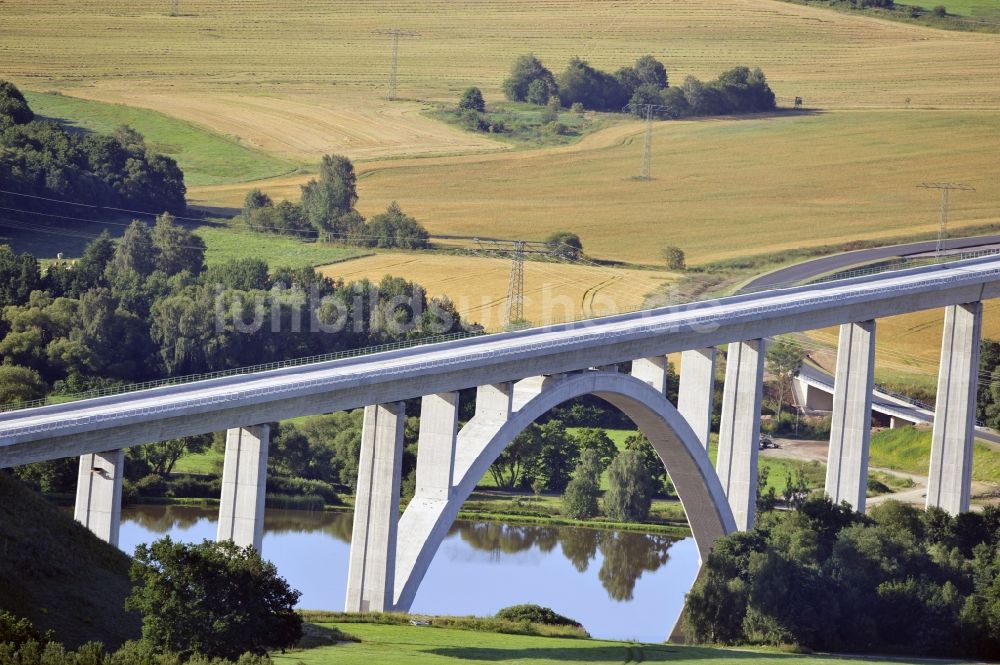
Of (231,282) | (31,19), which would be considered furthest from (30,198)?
(31,19)

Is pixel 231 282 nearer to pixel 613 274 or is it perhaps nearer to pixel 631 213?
pixel 613 274

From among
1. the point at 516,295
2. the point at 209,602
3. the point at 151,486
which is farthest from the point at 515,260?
the point at 209,602

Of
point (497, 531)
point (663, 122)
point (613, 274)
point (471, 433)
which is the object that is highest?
point (663, 122)

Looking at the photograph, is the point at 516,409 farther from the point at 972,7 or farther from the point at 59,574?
the point at 972,7

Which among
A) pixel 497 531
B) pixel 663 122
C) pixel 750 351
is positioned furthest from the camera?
pixel 663 122

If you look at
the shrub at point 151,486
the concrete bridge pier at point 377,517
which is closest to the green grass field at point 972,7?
the shrub at point 151,486

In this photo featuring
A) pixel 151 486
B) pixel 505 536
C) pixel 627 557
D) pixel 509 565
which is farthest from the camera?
pixel 505 536
